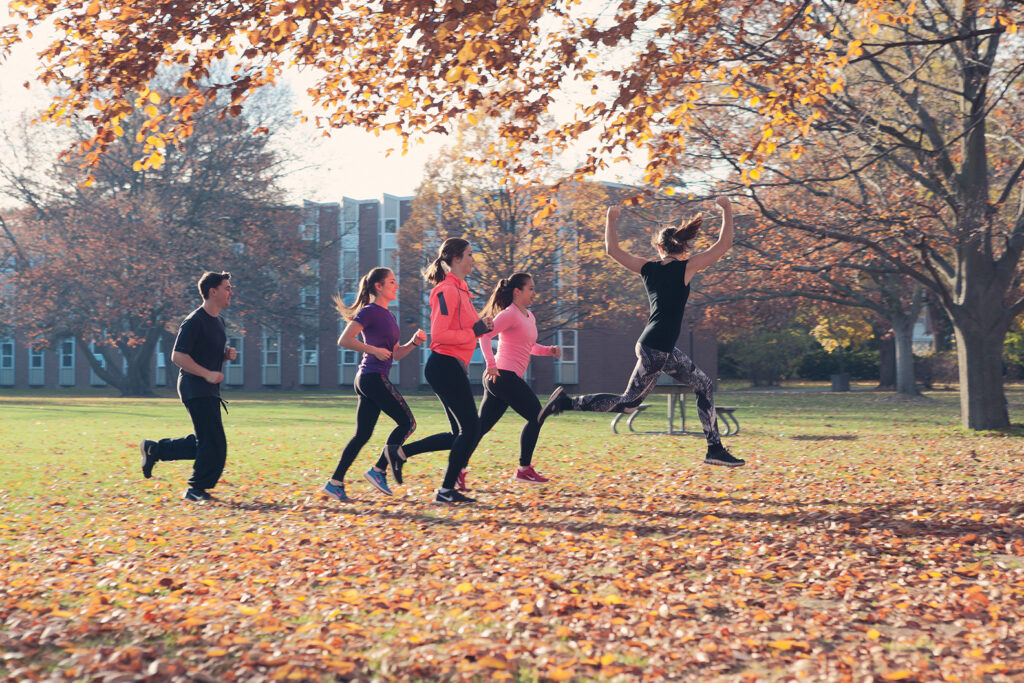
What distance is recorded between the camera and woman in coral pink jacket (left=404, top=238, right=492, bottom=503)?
7.32 metres

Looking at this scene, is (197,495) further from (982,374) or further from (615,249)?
(982,374)

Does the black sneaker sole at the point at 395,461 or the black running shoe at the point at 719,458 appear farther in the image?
the black running shoe at the point at 719,458

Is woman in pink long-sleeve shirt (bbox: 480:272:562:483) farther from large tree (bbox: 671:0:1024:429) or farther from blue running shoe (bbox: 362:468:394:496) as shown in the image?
large tree (bbox: 671:0:1024:429)

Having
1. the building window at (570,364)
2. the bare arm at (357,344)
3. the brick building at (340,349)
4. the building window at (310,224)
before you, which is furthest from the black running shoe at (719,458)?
the building window at (570,364)

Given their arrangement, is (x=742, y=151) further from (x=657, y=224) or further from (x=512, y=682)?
(x=512, y=682)

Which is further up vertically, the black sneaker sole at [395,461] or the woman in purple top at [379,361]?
the woman in purple top at [379,361]

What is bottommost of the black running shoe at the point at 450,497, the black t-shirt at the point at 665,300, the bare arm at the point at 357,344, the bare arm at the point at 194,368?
the black running shoe at the point at 450,497

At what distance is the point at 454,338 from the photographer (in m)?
7.32

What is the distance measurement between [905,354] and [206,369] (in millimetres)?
31591

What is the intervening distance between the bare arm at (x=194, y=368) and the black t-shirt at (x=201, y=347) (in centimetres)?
4

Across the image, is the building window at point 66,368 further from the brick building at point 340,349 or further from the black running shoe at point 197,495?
the black running shoe at point 197,495

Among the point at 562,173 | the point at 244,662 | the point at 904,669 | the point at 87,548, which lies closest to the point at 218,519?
the point at 87,548

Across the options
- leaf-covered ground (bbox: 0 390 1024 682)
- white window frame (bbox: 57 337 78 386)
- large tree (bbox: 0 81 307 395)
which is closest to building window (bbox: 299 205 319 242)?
large tree (bbox: 0 81 307 395)

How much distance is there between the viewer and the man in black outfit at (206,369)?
7641 mm
